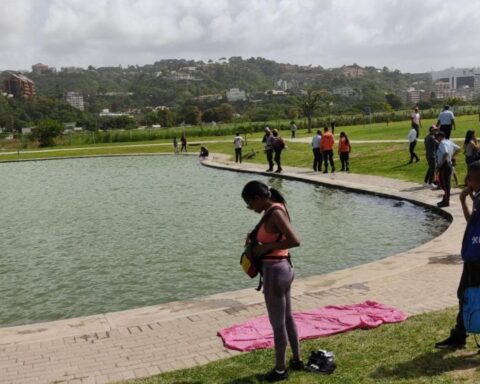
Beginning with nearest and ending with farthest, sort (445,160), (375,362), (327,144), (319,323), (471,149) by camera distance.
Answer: (375,362) → (319,323) → (445,160) → (471,149) → (327,144)

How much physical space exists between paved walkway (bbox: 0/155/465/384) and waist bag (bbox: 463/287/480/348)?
1.62 m

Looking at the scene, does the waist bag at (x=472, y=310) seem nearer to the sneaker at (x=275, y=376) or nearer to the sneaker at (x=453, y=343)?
the sneaker at (x=453, y=343)

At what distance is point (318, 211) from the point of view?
49.6 feet

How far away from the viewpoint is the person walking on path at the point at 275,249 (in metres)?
4.55

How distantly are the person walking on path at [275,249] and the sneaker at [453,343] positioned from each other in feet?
5.12

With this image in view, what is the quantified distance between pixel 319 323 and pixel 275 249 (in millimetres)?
2060

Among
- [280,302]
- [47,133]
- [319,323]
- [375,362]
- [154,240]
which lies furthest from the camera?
[47,133]

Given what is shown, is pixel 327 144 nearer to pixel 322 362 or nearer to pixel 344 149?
pixel 344 149

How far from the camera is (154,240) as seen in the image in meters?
12.3

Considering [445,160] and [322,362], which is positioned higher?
[445,160]

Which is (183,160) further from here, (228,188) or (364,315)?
(364,315)

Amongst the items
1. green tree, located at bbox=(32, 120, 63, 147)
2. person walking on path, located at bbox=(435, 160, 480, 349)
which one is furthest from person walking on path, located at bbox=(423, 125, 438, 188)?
green tree, located at bbox=(32, 120, 63, 147)

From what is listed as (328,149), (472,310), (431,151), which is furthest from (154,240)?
(328,149)

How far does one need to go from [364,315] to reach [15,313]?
494 centimetres
